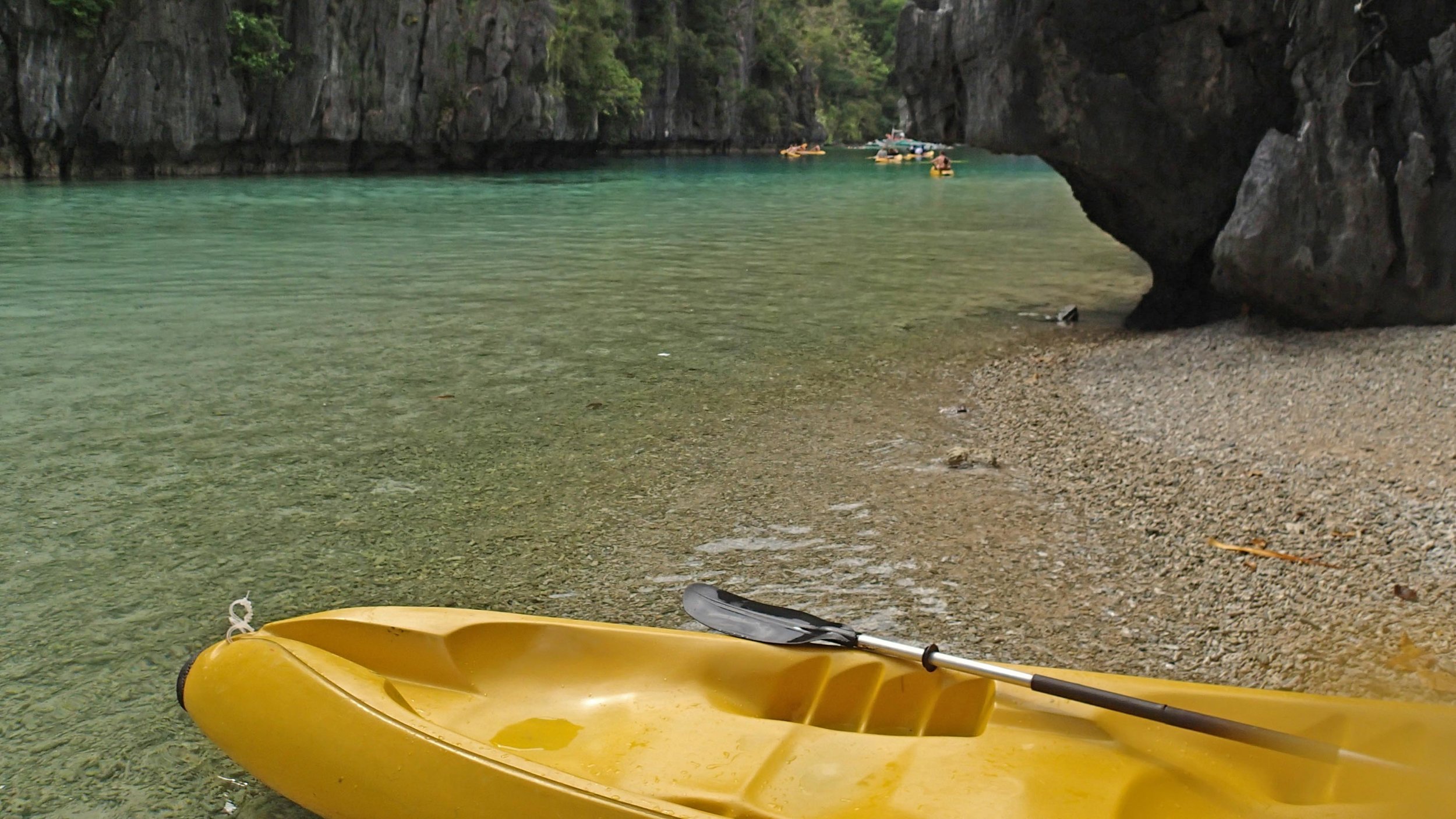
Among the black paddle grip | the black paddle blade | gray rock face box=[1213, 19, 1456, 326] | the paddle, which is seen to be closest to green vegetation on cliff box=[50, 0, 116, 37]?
gray rock face box=[1213, 19, 1456, 326]

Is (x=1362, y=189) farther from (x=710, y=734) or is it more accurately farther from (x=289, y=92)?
(x=289, y=92)

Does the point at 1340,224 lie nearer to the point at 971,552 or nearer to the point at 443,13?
the point at 971,552

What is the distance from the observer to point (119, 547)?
4562 millimetres

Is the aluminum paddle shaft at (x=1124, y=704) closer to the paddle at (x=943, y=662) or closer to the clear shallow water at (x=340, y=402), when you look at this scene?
the paddle at (x=943, y=662)

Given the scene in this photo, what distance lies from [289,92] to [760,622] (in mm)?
37112

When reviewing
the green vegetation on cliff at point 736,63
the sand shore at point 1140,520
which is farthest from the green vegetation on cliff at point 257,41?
the sand shore at point 1140,520

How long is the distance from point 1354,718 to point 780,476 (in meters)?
3.28

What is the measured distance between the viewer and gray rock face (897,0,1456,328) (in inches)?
269

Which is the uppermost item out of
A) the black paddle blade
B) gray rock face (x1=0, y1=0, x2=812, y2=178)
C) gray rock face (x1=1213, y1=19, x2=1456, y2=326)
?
gray rock face (x1=0, y1=0, x2=812, y2=178)

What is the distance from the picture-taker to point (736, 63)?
67750 millimetres

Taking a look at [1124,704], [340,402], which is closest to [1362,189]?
[1124,704]

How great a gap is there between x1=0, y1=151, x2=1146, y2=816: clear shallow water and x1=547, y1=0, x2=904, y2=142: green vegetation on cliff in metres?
22.2

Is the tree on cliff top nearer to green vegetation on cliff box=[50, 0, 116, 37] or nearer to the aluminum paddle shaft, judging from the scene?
green vegetation on cliff box=[50, 0, 116, 37]

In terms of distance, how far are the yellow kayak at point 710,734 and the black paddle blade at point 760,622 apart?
0.05m
